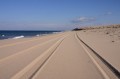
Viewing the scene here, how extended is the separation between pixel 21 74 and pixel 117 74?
12.2ft

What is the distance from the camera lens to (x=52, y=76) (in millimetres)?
9148

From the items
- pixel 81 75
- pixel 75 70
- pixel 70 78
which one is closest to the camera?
pixel 70 78

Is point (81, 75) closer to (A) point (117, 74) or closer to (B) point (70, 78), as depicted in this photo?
(B) point (70, 78)

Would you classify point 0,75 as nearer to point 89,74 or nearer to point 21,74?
point 21,74

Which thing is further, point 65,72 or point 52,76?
point 65,72

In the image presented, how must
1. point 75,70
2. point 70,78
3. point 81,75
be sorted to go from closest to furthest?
point 70,78 → point 81,75 → point 75,70

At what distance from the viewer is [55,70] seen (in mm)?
10430

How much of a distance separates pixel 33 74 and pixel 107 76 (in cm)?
280

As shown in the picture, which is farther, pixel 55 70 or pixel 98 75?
pixel 55 70

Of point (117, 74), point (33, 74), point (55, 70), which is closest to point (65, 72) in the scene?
point (55, 70)

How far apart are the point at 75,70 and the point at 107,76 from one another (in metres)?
1.70

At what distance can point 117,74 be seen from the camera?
963 centimetres

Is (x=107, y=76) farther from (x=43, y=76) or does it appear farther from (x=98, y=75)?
(x=43, y=76)

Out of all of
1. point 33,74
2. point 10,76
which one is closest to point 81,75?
point 33,74
